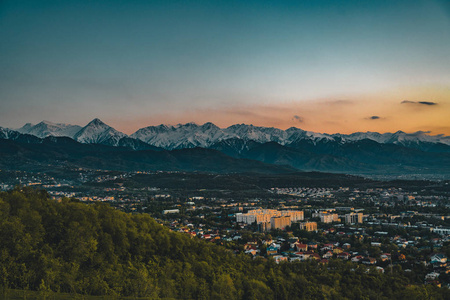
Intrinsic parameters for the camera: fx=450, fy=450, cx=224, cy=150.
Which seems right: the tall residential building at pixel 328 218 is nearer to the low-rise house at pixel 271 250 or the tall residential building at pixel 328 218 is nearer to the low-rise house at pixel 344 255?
the low-rise house at pixel 271 250

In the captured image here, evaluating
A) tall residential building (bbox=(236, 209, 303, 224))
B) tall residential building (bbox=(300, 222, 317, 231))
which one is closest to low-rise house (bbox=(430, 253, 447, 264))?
tall residential building (bbox=(300, 222, 317, 231))

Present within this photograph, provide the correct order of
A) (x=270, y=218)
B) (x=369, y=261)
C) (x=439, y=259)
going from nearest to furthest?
(x=439, y=259) → (x=369, y=261) → (x=270, y=218)

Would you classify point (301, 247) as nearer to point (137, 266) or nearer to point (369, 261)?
point (369, 261)

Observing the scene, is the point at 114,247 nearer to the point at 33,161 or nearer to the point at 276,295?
the point at 276,295

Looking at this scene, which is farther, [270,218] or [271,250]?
[270,218]

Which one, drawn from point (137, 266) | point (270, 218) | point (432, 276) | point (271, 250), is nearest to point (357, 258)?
point (432, 276)

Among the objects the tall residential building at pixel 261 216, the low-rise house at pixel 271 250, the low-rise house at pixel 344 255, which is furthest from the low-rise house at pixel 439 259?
the tall residential building at pixel 261 216

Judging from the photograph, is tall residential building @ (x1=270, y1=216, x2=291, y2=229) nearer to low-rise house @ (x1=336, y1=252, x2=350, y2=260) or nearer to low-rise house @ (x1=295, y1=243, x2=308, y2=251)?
low-rise house @ (x1=295, y1=243, x2=308, y2=251)

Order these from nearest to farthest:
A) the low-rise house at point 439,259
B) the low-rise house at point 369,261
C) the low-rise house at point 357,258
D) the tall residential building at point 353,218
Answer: the low-rise house at point 439,259
the low-rise house at point 369,261
the low-rise house at point 357,258
the tall residential building at point 353,218

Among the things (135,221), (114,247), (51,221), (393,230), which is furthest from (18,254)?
(393,230)
